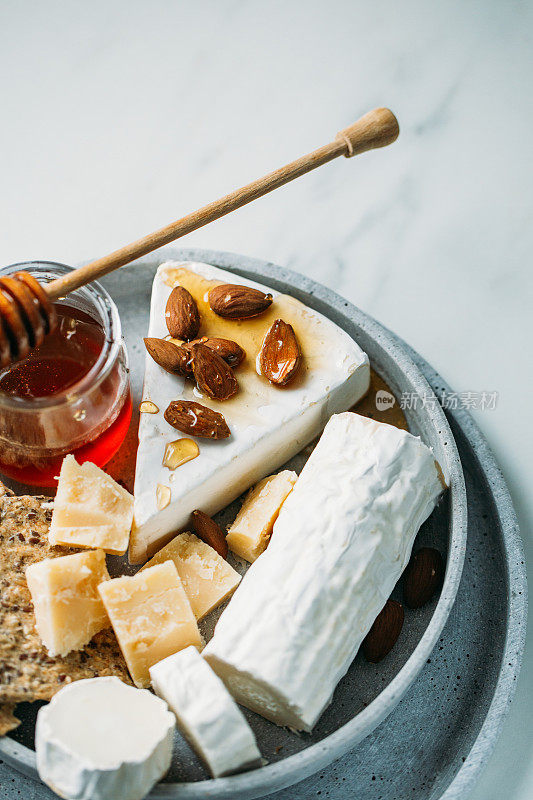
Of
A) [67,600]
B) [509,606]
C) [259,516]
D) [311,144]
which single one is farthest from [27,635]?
[311,144]

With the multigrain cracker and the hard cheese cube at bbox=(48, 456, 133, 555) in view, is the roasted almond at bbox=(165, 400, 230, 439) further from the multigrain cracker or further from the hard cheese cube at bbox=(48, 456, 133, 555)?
the multigrain cracker

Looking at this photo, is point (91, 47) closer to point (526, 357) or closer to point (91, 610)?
point (526, 357)

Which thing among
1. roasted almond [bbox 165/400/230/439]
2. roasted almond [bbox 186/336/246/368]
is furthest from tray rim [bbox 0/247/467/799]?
roasted almond [bbox 165/400/230/439]

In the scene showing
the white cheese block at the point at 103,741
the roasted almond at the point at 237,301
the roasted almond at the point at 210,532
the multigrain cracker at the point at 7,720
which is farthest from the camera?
the roasted almond at the point at 237,301

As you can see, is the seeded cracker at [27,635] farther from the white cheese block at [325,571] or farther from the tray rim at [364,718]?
the white cheese block at [325,571]

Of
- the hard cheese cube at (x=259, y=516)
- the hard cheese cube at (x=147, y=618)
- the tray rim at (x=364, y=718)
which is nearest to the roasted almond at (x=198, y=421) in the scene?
the hard cheese cube at (x=259, y=516)

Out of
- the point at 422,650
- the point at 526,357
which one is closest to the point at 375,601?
the point at 422,650

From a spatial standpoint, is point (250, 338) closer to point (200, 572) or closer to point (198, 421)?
point (198, 421)
